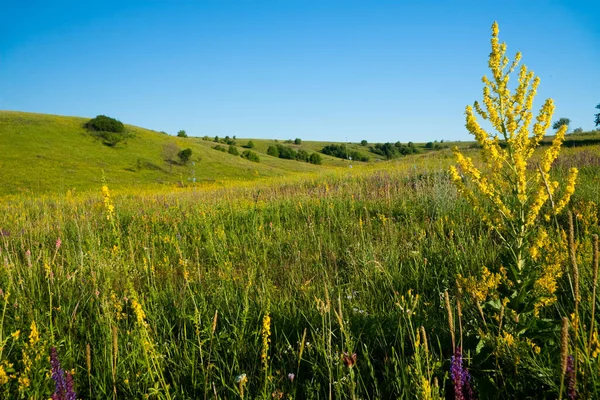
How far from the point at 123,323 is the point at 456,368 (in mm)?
2547

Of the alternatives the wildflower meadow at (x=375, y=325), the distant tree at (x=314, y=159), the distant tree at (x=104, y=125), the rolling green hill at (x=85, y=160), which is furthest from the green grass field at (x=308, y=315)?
the distant tree at (x=314, y=159)

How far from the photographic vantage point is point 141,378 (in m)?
2.08

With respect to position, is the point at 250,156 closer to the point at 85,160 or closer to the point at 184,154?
the point at 184,154

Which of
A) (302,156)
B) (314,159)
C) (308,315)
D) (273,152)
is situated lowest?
(308,315)

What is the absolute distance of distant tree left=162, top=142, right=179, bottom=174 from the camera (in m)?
54.5

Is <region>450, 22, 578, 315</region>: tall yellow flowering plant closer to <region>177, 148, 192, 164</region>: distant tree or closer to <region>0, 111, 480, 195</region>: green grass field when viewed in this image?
<region>0, 111, 480, 195</region>: green grass field

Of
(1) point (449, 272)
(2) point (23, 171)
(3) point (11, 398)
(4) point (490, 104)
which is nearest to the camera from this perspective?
Answer: (3) point (11, 398)

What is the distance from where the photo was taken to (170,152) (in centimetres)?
5566

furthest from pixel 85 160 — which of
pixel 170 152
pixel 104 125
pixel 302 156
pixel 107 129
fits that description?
pixel 302 156

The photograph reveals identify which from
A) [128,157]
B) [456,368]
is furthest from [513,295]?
[128,157]

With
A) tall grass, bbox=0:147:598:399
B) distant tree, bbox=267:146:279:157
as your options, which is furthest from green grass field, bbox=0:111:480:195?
distant tree, bbox=267:146:279:157

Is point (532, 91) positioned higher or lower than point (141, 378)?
higher

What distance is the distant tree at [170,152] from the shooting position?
5453cm

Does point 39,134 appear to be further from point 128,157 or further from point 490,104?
point 490,104
